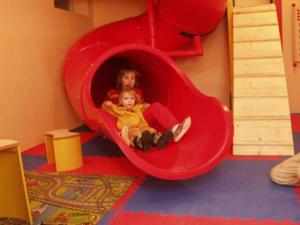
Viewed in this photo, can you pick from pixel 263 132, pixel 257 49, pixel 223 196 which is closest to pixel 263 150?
pixel 263 132

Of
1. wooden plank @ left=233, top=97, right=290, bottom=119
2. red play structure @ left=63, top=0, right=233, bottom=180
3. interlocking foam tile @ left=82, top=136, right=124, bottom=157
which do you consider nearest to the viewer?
red play structure @ left=63, top=0, right=233, bottom=180

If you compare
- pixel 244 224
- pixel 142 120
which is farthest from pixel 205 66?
pixel 244 224

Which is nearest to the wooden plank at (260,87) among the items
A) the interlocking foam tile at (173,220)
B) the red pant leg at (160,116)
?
the red pant leg at (160,116)

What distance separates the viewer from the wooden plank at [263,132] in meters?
2.50

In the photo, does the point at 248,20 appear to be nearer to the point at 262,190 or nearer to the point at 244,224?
the point at 262,190

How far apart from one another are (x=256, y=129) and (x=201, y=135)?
60 centimetres

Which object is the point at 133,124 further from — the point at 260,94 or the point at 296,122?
the point at 296,122

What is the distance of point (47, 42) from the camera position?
3.33 meters

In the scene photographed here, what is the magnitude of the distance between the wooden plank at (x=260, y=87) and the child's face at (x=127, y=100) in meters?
0.86

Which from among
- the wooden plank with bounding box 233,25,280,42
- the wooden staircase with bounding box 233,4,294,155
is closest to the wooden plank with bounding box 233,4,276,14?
the wooden staircase with bounding box 233,4,294,155

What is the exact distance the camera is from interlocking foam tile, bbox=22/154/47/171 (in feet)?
8.40

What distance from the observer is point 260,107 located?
262 centimetres

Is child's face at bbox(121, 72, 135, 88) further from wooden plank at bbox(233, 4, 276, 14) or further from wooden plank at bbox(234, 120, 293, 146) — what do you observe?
wooden plank at bbox(233, 4, 276, 14)

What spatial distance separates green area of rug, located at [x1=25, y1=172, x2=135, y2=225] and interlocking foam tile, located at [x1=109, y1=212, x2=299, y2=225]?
0.40 feet
